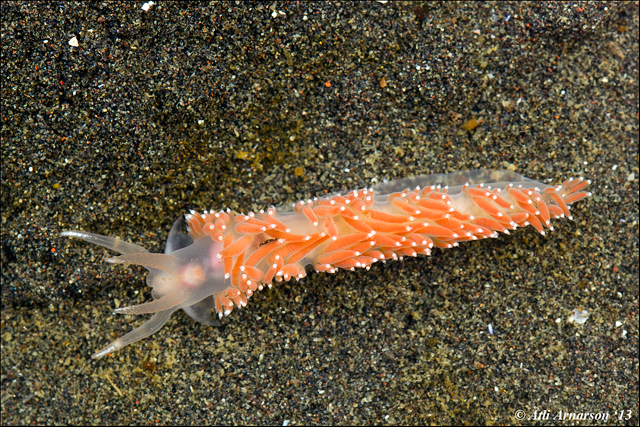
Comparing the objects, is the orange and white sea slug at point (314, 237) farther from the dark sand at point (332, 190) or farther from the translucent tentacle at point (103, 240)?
the dark sand at point (332, 190)

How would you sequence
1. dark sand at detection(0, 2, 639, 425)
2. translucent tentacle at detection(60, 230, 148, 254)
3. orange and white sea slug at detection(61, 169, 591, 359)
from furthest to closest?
dark sand at detection(0, 2, 639, 425) → orange and white sea slug at detection(61, 169, 591, 359) → translucent tentacle at detection(60, 230, 148, 254)

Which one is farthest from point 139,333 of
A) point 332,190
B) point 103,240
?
point 332,190

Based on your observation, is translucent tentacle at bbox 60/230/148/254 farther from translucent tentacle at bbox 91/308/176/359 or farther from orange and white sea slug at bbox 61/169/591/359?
translucent tentacle at bbox 91/308/176/359

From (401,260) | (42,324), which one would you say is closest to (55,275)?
(42,324)

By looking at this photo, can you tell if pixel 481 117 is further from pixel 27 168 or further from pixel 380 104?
pixel 27 168

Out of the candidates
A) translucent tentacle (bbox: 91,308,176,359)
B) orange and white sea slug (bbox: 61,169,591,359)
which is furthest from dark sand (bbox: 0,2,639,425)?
translucent tentacle (bbox: 91,308,176,359)

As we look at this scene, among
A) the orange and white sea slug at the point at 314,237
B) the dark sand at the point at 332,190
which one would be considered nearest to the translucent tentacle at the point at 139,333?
the orange and white sea slug at the point at 314,237

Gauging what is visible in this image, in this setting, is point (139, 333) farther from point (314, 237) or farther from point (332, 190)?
point (332, 190)
